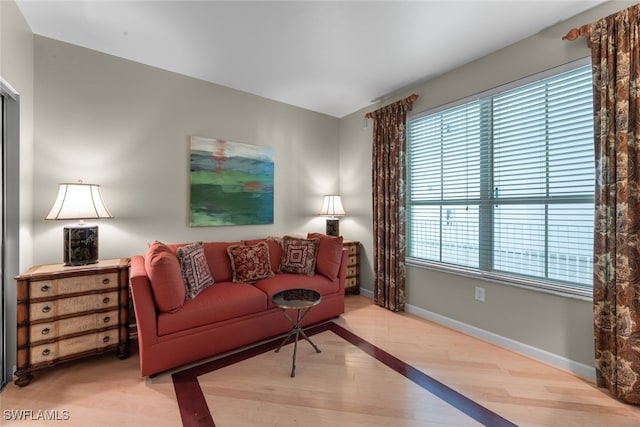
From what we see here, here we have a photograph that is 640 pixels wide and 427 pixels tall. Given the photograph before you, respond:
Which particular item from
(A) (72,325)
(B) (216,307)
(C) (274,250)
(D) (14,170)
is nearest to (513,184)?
(C) (274,250)

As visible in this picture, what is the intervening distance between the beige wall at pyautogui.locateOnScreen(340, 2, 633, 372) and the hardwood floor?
0.23m

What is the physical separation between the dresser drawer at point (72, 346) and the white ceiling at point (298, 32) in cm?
245

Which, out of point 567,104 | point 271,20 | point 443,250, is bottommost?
point 443,250

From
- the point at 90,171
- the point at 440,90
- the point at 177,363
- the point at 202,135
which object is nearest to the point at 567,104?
the point at 440,90

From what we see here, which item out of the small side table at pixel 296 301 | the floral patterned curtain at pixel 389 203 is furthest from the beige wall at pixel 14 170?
the floral patterned curtain at pixel 389 203

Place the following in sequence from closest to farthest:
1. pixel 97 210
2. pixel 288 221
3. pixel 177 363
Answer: pixel 177 363 < pixel 97 210 < pixel 288 221

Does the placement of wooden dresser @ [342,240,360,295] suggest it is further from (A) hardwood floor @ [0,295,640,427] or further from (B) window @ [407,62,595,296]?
(A) hardwood floor @ [0,295,640,427]

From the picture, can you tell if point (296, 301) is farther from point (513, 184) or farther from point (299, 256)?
point (513, 184)

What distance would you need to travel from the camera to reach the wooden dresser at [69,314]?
1.83 metres

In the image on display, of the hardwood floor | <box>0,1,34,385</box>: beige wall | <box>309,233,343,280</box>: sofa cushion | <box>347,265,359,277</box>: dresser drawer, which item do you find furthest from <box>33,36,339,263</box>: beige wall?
<box>347,265,359,277</box>: dresser drawer

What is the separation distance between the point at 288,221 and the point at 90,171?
2.15 m

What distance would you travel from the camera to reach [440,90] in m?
2.88

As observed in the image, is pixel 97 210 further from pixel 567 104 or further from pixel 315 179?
pixel 567 104

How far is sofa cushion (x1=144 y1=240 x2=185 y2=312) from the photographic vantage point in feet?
6.30
